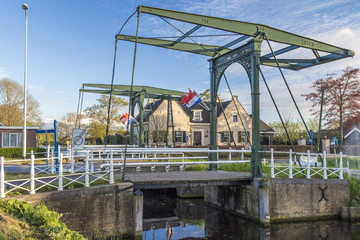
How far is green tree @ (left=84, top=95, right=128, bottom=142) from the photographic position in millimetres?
33656

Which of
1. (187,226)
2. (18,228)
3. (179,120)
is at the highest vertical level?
(179,120)

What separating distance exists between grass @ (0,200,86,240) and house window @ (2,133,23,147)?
2361 cm

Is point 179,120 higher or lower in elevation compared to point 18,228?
higher

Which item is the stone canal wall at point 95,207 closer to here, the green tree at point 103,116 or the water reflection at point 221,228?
the water reflection at point 221,228

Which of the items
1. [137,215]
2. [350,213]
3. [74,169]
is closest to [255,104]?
[350,213]

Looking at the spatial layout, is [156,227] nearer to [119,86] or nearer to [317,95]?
[119,86]

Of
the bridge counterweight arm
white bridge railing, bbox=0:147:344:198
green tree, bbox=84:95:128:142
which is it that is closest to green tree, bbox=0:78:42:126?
green tree, bbox=84:95:128:142

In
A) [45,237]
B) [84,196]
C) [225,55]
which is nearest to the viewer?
[45,237]

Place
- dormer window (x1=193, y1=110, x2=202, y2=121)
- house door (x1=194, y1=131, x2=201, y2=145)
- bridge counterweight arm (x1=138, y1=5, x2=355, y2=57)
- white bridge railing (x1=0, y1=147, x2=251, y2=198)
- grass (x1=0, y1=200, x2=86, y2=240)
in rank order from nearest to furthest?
grass (x1=0, y1=200, x2=86, y2=240) → white bridge railing (x1=0, y1=147, x2=251, y2=198) → bridge counterweight arm (x1=138, y1=5, x2=355, y2=57) → house door (x1=194, y1=131, x2=201, y2=145) → dormer window (x1=193, y1=110, x2=202, y2=121)

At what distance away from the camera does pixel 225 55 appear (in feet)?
43.6

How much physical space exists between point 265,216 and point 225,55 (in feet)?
22.6

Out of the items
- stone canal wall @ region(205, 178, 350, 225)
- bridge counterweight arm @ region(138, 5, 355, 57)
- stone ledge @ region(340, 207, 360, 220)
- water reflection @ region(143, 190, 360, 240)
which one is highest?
bridge counterweight arm @ region(138, 5, 355, 57)

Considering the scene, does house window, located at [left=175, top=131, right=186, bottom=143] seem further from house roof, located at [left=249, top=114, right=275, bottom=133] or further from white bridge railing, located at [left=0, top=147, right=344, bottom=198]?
white bridge railing, located at [left=0, top=147, right=344, bottom=198]

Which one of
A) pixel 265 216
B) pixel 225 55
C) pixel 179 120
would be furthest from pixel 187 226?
pixel 179 120
